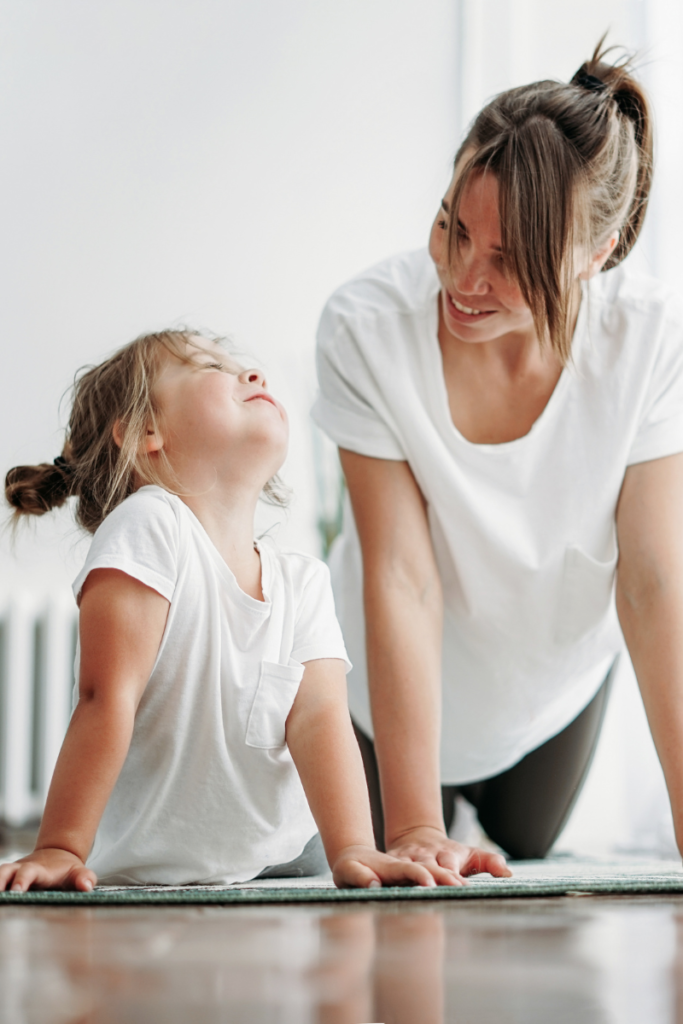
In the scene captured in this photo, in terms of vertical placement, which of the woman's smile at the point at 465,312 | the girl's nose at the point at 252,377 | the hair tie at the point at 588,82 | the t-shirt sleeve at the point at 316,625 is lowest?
the t-shirt sleeve at the point at 316,625

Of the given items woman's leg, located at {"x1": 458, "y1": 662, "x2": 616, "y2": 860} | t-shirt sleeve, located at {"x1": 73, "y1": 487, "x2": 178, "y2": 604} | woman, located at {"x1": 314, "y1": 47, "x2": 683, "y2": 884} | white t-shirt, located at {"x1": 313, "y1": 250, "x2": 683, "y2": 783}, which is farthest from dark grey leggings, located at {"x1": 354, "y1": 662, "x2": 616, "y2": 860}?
t-shirt sleeve, located at {"x1": 73, "y1": 487, "x2": 178, "y2": 604}

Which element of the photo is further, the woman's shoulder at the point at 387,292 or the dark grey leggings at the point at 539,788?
the dark grey leggings at the point at 539,788

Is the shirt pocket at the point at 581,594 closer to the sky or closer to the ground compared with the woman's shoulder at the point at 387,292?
closer to the ground

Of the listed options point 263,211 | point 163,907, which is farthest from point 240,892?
point 263,211

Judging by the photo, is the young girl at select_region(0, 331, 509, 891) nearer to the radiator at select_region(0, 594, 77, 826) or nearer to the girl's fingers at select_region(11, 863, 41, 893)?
the girl's fingers at select_region(11, 863, 41, 893)

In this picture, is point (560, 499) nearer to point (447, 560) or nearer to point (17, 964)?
point (447, 560)

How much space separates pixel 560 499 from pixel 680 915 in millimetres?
914

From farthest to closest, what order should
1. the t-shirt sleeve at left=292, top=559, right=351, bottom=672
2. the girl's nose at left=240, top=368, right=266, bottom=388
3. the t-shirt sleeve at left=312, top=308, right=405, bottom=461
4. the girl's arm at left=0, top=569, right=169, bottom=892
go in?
1. the t-shirt sleeve at left=312, top=308, right=405, bottom=461
2. the girl's nose at left=240, top=368, right=266, bottom=388
3. the t-shirt sleeve at left=292, top=559, right=351, bottom=672
4. the girl's arm at left=0, top=569, right=169, bottom=892

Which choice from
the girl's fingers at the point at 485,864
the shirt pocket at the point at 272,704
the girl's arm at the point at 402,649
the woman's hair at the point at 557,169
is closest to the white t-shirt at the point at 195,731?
the shirt pocket at the point at 272,704

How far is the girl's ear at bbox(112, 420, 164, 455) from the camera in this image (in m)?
1.08

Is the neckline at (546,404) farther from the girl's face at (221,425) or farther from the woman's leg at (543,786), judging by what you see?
the woman's leg at (543,786)

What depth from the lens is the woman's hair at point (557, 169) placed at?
1043 mm

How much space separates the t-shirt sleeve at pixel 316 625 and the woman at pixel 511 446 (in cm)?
10

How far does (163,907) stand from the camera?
1.68 feet
